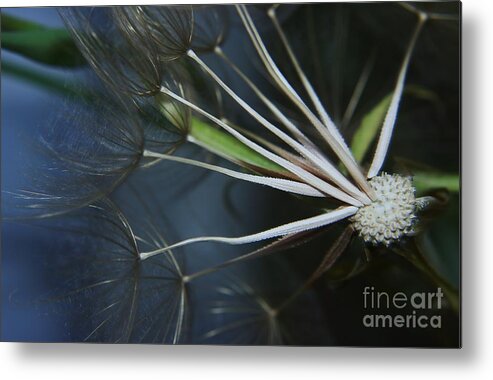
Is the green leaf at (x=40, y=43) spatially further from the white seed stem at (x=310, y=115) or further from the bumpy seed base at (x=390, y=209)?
the bumpy seed base at (x=390, y=209)

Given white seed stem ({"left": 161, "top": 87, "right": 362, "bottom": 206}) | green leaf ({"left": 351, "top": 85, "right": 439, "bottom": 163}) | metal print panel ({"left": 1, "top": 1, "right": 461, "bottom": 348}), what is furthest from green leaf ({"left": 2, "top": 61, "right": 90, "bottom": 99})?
green leaf ({"left": 351, "top": 85, "right": 439, "bottom": 163})

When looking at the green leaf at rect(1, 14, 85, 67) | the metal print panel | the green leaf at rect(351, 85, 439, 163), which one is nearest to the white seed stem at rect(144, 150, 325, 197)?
the metal print panel

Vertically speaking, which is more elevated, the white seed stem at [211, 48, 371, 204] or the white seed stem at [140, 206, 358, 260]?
the white seed stem at [211, 48, 371, 204]

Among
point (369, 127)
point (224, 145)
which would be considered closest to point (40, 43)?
point (224, 145)

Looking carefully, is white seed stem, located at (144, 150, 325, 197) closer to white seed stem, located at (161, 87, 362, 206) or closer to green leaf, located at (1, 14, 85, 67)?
white seed stem, located at (161, 87, 362, 206)

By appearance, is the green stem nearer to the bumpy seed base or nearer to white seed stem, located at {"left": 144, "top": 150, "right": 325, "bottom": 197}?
white seed stem, located at {"left": 144, "top": 150, "right": 325, "bottom": 197}

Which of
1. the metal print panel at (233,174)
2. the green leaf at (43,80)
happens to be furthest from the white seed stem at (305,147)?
the green leaf at (43,80)

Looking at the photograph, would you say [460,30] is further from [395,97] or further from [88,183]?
[88,183]

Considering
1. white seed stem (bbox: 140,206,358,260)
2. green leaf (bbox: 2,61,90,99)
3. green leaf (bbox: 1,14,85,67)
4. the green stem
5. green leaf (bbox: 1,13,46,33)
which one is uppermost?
green leaf (bbox: 1,13,46,33)
